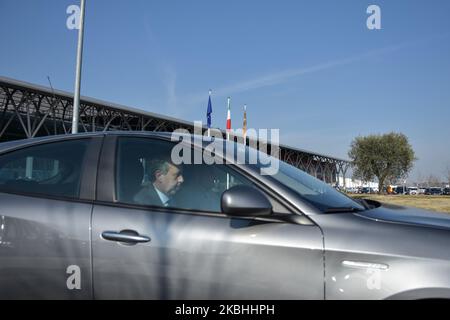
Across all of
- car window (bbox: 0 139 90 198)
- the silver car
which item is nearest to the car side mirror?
the silver car

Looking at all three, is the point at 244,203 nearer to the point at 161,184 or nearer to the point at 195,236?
the point at 195,236

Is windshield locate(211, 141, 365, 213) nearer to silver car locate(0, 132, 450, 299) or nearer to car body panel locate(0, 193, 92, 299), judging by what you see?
silver car locate(0, 132, 450, 299)

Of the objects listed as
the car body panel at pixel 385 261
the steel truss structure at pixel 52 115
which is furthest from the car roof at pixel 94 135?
the steel truss structure at pixel 52 115

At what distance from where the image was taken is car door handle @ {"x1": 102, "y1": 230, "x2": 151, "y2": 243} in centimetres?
234

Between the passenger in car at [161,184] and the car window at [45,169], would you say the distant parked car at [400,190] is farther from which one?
the car window at [45,169]

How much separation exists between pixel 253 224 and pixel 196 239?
1.06ft

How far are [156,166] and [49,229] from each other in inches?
30.5

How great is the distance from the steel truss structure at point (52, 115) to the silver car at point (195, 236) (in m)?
28.0

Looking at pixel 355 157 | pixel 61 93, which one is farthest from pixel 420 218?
pixel 355 157

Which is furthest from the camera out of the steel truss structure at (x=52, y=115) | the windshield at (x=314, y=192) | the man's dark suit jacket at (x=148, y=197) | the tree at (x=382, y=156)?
the tree at (x=382, y=156)

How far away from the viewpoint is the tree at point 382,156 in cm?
6025

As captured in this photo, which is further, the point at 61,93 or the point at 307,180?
the point at 61,93
